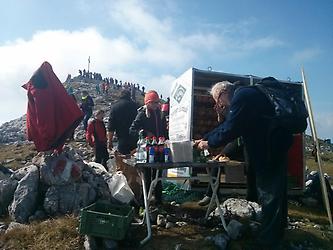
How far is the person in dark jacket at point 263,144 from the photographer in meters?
4.74

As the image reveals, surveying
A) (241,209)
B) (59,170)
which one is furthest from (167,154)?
(59,170)

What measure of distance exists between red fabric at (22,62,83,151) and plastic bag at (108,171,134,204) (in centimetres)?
115

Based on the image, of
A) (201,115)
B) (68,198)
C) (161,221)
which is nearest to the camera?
(161,221)

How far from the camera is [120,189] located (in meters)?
6.55

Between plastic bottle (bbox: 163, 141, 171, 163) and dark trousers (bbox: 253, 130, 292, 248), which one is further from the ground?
plastic bottle (bbox: 163, 141, 171, 163)

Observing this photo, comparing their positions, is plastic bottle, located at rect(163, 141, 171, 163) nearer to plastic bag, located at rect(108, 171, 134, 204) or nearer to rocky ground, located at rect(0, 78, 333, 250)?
rocky ground, located at rect(0, 78, 333, 250)

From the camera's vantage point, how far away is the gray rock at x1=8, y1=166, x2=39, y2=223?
611cm

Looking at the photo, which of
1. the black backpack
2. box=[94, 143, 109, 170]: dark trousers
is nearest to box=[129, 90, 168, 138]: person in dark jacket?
box=[94, 143, 109, 170]: dark trousers

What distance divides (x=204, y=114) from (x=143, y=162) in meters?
5.16

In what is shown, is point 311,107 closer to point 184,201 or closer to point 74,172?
point 184,201

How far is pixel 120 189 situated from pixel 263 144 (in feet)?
9.12

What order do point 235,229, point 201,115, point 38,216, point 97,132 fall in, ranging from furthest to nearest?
point 97,132, point 201,115, point 38,216, point 235,229

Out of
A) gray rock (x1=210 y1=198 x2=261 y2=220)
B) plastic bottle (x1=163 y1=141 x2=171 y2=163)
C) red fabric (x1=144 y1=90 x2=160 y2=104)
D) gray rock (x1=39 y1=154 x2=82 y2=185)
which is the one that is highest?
red fabric (x1=144 y1=90 x2=160 y2=104)

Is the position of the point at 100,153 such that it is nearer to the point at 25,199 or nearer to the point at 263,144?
the point at 25,199
